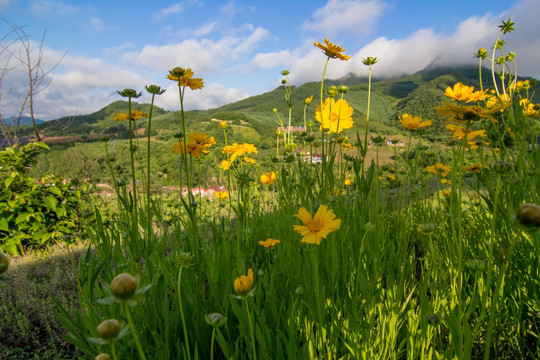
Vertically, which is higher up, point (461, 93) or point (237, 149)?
point (461, 93)

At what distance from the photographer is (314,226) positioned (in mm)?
708

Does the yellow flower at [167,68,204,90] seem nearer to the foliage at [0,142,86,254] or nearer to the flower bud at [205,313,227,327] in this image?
the flower bud at [205,313,227,327]

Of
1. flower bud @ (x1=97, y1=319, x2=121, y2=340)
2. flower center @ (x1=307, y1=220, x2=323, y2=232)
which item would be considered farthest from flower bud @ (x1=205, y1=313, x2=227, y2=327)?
flower center @ (x1=307, y1=220, x2=323, y2=232)

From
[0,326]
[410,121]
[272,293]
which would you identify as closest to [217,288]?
[272,293]

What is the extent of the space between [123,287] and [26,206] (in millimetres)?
3359

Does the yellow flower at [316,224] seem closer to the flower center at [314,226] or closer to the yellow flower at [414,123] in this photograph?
the flower center at [314,226]

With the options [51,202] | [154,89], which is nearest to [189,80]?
[154,89]

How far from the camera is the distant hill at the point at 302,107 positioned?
4116cm

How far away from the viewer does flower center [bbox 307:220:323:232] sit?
0.71 metres

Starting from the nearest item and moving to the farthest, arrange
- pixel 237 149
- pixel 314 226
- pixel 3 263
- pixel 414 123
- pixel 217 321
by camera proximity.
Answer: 1. pixel 3 263
2. pixel 217 321
3. pixel 314 226
4. pixel 414 123
5. pixel 237 149

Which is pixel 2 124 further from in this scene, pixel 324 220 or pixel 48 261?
pixel 324 220

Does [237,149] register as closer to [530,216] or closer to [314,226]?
[314,226]

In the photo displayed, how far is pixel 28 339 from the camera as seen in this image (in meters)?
1.34

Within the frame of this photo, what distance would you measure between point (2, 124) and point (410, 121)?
541 centimetres
